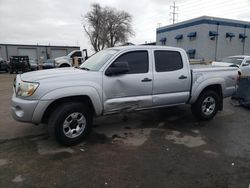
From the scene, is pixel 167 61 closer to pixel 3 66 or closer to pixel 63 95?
pixel 63 95

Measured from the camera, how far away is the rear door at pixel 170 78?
485cm

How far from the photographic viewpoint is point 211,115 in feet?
18.8

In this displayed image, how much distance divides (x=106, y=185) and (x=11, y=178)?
1348 millimetres

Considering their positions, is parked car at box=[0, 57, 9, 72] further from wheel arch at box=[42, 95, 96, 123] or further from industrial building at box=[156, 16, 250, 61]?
wheel arch at box=[42, 95, 96, 123]

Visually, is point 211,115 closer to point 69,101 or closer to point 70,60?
point 69,101

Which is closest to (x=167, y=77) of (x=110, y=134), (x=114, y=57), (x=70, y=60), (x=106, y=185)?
(x=114, y=57)

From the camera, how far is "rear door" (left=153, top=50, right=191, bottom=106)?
15.9 ft

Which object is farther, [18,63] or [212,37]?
[212,37]

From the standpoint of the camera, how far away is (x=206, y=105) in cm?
568

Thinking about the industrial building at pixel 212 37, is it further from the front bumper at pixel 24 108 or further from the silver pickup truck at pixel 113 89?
the front bumper at pixel 24 108

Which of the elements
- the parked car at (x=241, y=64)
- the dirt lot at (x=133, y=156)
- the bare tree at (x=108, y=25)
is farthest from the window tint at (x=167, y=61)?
the bare tree at (x=108, y=25)

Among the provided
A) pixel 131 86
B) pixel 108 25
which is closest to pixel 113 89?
pixel 131 86

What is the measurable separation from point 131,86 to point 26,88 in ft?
6.43

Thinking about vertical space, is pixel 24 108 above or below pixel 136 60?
below
